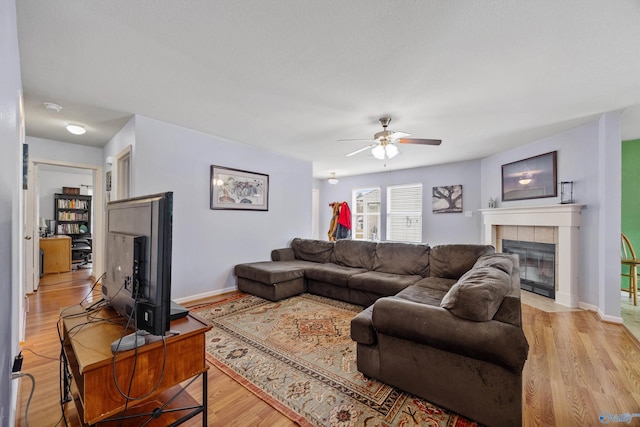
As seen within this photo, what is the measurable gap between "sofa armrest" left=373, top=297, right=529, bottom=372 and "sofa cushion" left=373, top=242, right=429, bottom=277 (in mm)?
1964

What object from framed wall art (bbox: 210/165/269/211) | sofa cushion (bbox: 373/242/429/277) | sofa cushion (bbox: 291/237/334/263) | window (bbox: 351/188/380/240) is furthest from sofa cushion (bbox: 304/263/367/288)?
window (bbox: 351/188/380/240)

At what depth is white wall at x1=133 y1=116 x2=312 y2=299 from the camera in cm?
330

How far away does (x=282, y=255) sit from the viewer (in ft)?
15.4

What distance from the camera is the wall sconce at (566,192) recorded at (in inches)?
143

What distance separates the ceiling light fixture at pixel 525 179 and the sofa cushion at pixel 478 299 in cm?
357

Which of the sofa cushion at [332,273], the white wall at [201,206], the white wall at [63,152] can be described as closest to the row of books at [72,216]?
the white wall at [63,152]

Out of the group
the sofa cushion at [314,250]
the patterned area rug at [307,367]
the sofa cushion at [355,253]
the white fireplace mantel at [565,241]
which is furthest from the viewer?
the sofa cushion at [314,250]

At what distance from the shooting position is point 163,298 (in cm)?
104

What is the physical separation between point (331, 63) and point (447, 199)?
4.62 meters

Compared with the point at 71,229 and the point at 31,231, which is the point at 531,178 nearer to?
the point at 31,231

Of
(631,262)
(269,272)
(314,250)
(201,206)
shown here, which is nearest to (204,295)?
(269,272)

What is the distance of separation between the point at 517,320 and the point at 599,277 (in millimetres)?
2950

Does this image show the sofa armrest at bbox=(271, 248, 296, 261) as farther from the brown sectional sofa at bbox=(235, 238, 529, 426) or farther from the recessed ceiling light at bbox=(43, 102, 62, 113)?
the recessed ceiling light at bbox=(43, 102, 62, 113)

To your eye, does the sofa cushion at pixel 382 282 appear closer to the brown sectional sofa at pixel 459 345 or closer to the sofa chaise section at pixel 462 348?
the brown sectional sofa at pixel 459 345
